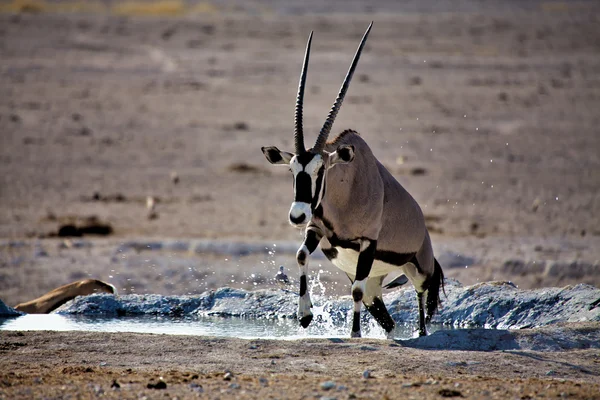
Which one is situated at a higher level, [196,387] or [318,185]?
[318,185]

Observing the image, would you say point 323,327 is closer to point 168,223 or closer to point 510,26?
point 168,223

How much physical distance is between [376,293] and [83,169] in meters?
11.1

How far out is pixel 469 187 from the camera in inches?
688

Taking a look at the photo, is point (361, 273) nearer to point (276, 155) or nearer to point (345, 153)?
point (345, 153)

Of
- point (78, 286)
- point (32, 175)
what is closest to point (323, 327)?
point (78, 286)

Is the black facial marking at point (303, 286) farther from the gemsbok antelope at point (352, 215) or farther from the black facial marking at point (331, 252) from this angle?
the black facial marking at point (331, 252)

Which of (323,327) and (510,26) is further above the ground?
(510,26)

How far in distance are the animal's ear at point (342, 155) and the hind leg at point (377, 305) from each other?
145 cm

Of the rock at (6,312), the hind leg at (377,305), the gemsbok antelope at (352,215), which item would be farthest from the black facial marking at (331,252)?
the rock at (6,312)

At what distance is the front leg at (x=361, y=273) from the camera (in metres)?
7.77

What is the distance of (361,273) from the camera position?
7.76 meters

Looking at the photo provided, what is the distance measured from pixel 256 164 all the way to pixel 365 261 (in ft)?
38.5

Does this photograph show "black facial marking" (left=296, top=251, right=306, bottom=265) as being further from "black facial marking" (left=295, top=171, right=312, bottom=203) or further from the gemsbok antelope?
"black facial marking" (left=295, top=171, right=312, bottom=203)

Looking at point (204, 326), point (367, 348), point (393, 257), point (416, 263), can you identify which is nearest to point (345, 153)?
point (393, 257)
